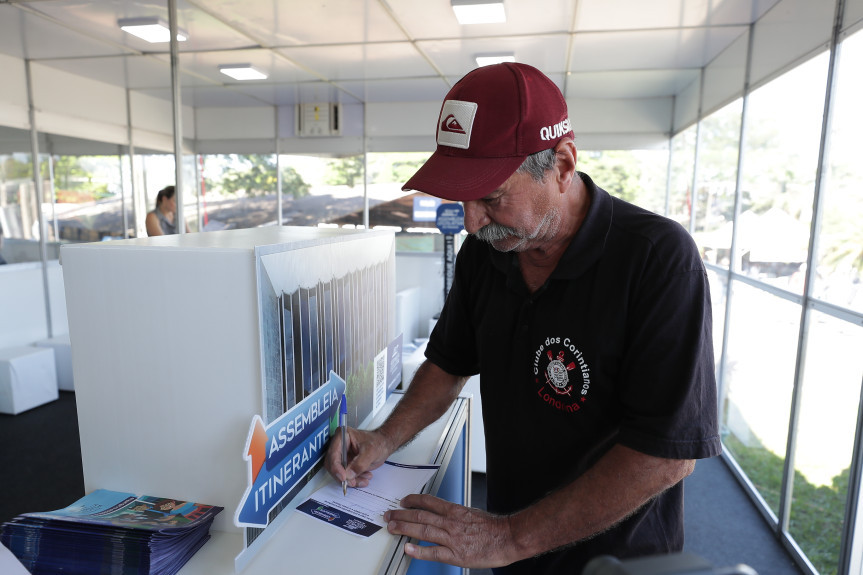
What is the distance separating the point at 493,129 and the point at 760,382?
320 cm

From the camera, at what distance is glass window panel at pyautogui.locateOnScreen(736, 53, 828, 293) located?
2.58 metres

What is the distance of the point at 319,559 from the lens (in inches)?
31.6

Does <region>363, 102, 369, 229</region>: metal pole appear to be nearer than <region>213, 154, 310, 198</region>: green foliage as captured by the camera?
Yes

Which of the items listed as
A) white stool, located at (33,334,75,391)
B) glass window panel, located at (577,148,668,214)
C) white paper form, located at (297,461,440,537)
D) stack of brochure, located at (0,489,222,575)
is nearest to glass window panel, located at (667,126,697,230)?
glass window panel, located at (577,148,668,214)

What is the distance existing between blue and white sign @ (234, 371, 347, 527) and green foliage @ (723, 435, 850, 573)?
7.32ft

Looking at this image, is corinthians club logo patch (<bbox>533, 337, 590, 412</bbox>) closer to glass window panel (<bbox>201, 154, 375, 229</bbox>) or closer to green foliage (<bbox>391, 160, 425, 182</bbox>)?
green foliage (<bbox>391, 160, 425, 182</bbox>)

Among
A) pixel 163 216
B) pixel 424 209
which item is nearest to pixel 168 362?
pixel 163 216

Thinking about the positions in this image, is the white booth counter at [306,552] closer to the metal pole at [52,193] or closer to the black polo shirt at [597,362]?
the black polo shirt at [597,362]

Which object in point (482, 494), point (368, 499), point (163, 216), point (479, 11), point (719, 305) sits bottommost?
point (482, 494)

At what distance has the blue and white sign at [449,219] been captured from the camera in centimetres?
390

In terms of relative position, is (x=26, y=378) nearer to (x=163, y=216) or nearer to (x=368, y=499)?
(x=163, y=216)

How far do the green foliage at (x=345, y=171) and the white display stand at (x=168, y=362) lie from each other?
18.7ft

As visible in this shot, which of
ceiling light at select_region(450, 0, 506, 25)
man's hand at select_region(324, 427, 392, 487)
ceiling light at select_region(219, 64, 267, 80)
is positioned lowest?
man's hand at select_region(324, 427, 392, 487)

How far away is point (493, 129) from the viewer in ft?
2.72
